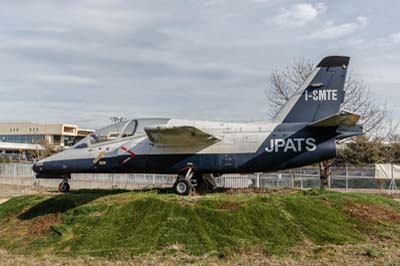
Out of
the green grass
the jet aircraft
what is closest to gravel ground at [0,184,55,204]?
the jet aircraft

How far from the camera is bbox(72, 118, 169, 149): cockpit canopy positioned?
44.3 feet

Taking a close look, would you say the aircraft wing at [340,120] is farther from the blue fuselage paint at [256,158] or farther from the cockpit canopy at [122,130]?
the cockpit canopy at [122,130]

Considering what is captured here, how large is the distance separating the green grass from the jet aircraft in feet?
6.65

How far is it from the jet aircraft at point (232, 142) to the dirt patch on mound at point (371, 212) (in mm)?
2504

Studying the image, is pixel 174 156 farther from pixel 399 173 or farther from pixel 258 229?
pixel 399 173

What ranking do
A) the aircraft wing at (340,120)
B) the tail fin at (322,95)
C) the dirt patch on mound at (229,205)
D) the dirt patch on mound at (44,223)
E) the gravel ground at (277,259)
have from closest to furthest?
the gravel ground at (277,259)
the dirt patch on mound at (44,223)
the dirt patch on mound at (229,205)
the aircraft wing at (340,120)
the tail fin at (322,95)

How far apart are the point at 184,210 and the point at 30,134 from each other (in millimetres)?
84548

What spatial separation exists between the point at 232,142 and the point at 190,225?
14.7 feet

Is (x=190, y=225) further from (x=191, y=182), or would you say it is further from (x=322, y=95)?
(x=322, y=95)

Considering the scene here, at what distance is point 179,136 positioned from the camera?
12.6 meters

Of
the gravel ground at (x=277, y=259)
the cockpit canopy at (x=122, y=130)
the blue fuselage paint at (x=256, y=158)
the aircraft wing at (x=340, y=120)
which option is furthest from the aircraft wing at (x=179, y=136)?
the gravel ground at (x=277, y=259)

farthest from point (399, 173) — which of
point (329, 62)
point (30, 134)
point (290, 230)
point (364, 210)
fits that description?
point (30, 134)

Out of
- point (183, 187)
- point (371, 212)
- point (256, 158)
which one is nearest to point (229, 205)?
point (183, 187)

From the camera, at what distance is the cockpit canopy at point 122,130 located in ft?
44.3
